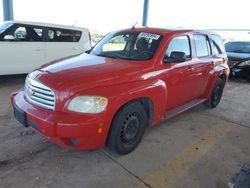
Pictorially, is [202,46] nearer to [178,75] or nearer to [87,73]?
[178,75]

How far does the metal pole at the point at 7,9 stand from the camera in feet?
26.1

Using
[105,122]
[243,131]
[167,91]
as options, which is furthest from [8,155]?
[243,131]

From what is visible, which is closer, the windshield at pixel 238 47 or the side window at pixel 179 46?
the side window at pixel 179 46

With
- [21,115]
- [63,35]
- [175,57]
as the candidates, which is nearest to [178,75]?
[175,57]

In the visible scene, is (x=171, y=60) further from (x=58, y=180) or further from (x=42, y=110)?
(x=58, y=180)

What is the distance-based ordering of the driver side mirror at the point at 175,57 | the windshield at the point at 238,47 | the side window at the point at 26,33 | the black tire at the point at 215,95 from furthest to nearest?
the windshield at the point at 238,47 < the side window at the point at 26,33 < the black tire at the point at 215,95 < the driver side mirror at the point at 175,57

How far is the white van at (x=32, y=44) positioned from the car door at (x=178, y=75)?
4036 millimetres

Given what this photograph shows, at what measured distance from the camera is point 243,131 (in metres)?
4.23

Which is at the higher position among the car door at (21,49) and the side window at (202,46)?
the side window at (202,46)

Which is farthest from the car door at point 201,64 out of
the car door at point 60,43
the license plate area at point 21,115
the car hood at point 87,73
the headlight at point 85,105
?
the car door at point 60,43

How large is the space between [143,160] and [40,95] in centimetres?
147

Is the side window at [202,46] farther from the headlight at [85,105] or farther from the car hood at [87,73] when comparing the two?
the headlight at [85,105]

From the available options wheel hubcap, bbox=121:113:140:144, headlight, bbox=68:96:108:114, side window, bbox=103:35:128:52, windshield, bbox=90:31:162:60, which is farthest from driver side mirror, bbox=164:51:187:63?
headlight, bbox=68:96:108:114

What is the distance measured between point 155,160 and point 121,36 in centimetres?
212
